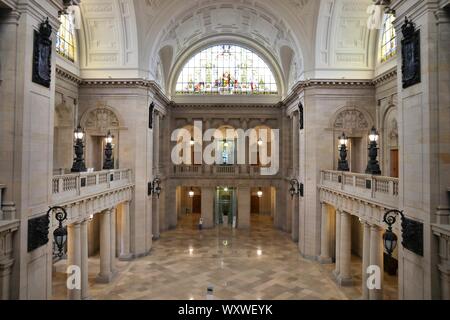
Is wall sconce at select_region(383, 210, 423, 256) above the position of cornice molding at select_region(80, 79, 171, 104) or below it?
below

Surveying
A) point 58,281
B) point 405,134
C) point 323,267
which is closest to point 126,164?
point 58,281

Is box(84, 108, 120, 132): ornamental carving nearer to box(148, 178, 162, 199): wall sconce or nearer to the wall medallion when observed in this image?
box(148, 178, 162, 199): wall sconce

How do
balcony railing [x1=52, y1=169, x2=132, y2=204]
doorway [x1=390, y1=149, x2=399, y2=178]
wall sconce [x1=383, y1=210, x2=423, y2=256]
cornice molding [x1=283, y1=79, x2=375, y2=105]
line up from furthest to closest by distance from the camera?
cornice molding [x1=283, y1=79, x2=375, y2=105], doorway [x1=390, y1=149, x2=399, y2=178], balcony railing [x1=52, y1=169, x2=132, y2=204], wall sconce [x1=383, y1=210, x2=423, y2=256]

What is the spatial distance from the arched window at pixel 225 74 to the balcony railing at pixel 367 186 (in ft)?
45.9

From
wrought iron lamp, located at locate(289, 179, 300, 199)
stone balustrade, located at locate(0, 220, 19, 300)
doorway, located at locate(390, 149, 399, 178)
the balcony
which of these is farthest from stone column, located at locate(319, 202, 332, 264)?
stone balustrade, located at locate(0, 220, 19, 300)

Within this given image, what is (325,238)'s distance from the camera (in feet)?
62.4

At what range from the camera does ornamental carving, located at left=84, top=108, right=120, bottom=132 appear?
19859 mm

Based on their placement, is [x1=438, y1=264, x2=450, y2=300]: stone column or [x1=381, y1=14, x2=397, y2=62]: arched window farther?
[x1=381, y1=14, x2=397, y2=62]: arched window

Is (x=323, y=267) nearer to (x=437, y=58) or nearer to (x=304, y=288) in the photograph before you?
(x=304, y=288)

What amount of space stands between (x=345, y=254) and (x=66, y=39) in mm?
19878

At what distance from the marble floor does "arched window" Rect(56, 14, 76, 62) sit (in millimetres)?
12603

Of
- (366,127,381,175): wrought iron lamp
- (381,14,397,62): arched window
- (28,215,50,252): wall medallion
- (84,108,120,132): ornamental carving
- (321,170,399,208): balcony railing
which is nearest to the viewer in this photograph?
(28,215,50,252): wall medallion

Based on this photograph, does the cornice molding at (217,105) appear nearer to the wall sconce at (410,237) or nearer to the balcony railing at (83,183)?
the balcony railing at (83,183)

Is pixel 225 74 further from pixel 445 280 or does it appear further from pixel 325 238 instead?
pixel 445 280
